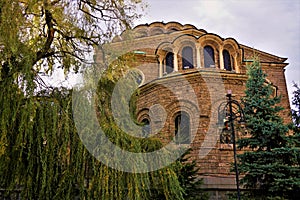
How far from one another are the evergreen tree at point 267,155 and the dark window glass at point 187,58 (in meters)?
5.57

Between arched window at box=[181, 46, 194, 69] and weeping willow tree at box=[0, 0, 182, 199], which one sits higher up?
arched window at box=[181, 46, 194, 69]

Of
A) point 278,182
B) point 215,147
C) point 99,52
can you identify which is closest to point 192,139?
point 215,147

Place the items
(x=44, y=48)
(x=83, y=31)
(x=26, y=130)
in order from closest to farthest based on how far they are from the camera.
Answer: (x=26, y=130)
(x=44, y=48)
(x=83, y=31)

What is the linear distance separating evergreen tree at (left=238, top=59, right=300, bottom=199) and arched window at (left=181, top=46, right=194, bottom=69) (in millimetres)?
5572

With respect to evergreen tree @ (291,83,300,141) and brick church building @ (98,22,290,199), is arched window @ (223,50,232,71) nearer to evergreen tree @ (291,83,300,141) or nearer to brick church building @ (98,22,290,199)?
brick church building @ (98,22,290,199)

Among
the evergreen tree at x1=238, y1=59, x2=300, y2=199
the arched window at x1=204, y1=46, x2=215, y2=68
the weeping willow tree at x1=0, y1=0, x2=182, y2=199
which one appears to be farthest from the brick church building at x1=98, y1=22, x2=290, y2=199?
the weeping willow tree at x1=0, y1=0, x2=182, y2=199

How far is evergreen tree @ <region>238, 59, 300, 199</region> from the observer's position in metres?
8.83

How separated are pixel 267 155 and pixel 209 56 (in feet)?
24.7

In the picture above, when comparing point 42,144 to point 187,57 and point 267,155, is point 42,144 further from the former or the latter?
point 187,57

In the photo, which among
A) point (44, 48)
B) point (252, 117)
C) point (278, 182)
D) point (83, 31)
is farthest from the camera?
point (252, 117)

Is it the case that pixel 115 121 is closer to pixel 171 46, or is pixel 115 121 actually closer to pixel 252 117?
pixel 252 117

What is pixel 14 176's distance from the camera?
5.18 metres

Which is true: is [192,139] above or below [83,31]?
below

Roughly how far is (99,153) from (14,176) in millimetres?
1352
